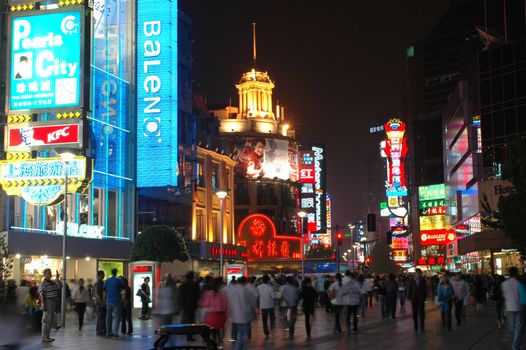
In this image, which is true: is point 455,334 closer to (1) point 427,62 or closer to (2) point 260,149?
(2) point 260,149

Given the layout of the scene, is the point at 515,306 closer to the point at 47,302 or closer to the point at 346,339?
the point at 346,339

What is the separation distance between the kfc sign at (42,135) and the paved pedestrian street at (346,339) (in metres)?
6.91

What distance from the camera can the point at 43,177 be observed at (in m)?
32.2

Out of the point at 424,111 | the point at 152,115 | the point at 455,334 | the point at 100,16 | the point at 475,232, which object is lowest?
the point at 455,334

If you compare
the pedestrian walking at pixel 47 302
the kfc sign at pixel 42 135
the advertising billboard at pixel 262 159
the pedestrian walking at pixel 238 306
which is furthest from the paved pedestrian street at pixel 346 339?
the advertising billboard at pixel 262 159

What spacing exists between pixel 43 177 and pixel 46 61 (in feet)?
14.2

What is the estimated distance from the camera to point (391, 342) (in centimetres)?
2234

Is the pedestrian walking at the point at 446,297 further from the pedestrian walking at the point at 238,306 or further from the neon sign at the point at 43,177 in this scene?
the neon sign at the point at 43,177

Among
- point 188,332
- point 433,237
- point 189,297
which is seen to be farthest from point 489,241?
point 188,332

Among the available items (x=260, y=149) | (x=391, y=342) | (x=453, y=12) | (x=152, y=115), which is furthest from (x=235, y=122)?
(x=391, y=342)

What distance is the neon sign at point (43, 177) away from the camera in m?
32.1

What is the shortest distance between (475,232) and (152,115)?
35725mm

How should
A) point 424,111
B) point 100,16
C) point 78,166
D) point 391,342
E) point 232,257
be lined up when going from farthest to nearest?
point 424,111
point 232,257
point 100,16
point 78,166
point 391,342

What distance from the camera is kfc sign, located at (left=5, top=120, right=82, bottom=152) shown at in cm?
3281
